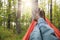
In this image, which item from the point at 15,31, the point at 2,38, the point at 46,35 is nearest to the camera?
the point at 46,35

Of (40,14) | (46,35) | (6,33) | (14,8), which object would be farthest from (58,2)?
(46,35)

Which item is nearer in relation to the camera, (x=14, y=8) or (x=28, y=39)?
(x=28, y=39)

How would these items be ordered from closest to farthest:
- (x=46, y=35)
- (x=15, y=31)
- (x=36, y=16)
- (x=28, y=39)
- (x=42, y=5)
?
1. (x=46, y=35)
2. (x=28, y=39)
3. (x=36, y=16)
4. (x=15, y=31)
5. (x=42, y=5)

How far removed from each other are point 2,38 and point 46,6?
7.64ft

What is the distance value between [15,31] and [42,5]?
1.38m

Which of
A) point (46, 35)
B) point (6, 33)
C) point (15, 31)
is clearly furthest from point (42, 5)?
point (46, 35)

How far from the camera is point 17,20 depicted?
4.09 metres

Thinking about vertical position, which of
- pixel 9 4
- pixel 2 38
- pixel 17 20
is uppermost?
pixel 9 4

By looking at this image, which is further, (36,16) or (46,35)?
(36,16)

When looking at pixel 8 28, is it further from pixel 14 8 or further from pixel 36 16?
pixel 36 16

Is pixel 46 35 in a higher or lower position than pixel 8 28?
higher

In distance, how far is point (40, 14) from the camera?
139cm

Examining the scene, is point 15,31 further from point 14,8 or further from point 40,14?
point 40,14

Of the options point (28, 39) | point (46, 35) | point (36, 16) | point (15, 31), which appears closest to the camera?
point (46, 35)
